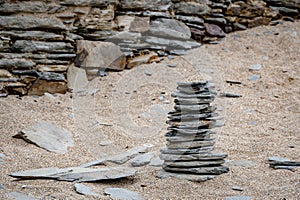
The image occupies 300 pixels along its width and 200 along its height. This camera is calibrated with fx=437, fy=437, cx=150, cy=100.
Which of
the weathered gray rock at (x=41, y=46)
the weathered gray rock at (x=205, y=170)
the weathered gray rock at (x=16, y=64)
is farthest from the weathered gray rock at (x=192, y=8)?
the weathered gray rock at (x=205, y=170)

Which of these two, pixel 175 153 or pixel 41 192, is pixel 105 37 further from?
pixel 41 192

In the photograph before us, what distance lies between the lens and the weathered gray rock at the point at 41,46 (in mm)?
5199

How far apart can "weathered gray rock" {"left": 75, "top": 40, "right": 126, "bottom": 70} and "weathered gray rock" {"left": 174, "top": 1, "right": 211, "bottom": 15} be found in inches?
49.3

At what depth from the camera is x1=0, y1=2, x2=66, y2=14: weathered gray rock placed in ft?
16.9

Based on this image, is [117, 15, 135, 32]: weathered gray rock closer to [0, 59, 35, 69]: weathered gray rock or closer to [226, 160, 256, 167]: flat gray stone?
[0, 59, 35, 69]: weathered gray rock

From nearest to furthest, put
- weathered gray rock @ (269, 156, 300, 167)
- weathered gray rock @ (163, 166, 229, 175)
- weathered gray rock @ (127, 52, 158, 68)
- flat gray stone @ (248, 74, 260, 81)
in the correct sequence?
weathered gray rock @ (163, 166, 229, 175) < weathered gray rock @ (269, 156, 300, 167) < flat gray stone @ (248, 74, 260, 81) < weathered gray rock @ (127, 52, 158, 68)

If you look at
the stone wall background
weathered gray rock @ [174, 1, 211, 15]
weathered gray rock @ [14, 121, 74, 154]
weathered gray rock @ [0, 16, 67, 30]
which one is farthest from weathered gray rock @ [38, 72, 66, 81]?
weathered gray rock @ [174, 1, 211, 15]

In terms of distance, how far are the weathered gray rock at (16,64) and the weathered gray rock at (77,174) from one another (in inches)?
87.1

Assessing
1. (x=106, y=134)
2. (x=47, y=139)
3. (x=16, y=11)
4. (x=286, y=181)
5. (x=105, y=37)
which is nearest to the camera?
(x=286, y=181)

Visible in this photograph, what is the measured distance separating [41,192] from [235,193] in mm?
1324

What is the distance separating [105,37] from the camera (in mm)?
5773

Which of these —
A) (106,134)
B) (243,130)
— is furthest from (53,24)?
(243,130)

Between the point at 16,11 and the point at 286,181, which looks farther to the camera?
the point at 16,11

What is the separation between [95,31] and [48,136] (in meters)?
2.00
